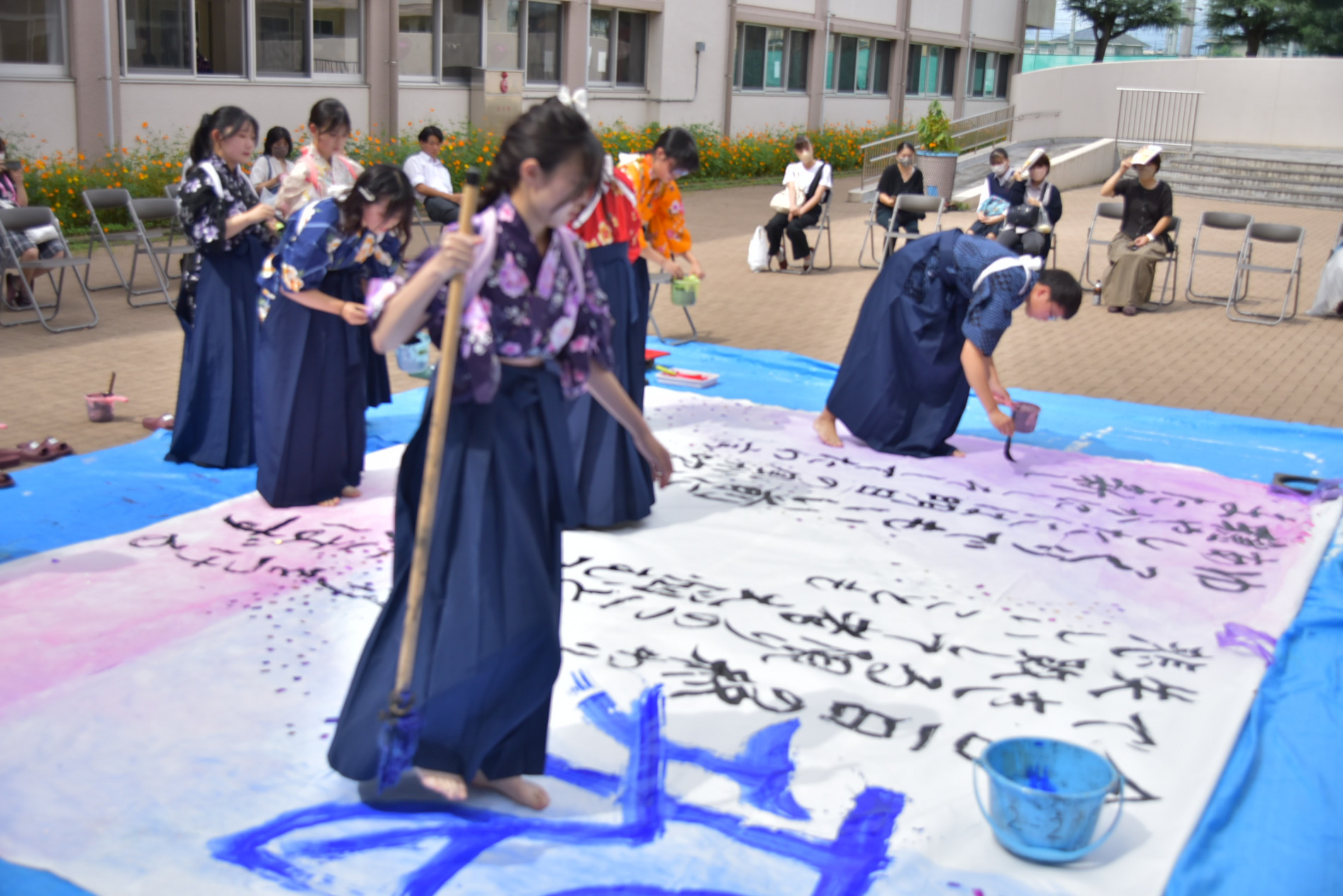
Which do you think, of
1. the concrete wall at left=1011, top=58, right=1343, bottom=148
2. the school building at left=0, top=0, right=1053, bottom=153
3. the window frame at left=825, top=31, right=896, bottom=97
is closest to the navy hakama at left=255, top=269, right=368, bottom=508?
the school building at left=0, top=0, right=1053, bottom=153

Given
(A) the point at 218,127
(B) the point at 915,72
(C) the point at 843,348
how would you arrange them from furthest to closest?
(B) the point at 915,72 < (C) the point at 843,348 < (A) the point at 218,127

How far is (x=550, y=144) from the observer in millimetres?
2416

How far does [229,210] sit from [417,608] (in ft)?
10.2

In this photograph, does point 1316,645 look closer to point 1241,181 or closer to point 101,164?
point 101,164

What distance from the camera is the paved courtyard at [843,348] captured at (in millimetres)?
6320

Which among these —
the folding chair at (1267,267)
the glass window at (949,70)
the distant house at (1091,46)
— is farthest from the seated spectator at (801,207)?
the distant house at (1091,46)

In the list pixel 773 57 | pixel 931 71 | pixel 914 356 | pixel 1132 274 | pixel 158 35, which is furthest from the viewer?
pixel 931 71

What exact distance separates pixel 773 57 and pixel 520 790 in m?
19.9

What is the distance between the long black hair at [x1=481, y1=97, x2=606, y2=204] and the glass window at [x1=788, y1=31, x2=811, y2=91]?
2006cm

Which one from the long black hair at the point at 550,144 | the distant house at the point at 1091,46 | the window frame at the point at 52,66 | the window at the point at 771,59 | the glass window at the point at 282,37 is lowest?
the long black hair at the point at 550,144

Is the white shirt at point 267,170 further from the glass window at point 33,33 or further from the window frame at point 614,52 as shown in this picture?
the window frame at point 614,52

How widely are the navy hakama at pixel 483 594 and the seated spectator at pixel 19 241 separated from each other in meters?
6.29

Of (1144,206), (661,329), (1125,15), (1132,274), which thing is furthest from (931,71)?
(661,329)

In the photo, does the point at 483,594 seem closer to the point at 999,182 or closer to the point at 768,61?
the point at 999,182
